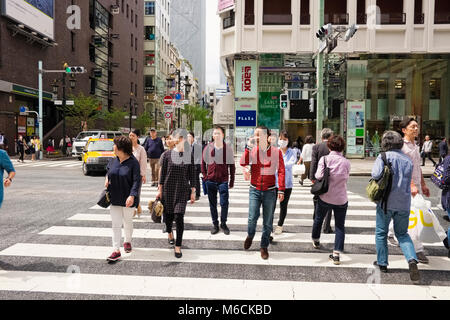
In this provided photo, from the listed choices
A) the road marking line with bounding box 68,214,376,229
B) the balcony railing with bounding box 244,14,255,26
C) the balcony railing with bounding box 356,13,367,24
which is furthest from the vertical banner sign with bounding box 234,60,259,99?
the road marking line with bounding box 68,214,376,229

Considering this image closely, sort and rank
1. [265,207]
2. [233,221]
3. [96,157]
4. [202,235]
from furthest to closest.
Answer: [96,157]
[233,221]
[202,235]
[265,207]

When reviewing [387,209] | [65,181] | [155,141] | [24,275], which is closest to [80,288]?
[24,275]

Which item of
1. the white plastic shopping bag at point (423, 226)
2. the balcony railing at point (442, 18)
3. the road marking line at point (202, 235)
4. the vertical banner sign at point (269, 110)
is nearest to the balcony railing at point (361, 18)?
the balcony railing at point (442, 18)

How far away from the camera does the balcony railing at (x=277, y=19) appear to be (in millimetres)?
25047

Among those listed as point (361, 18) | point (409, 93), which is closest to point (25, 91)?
point (361, 18)

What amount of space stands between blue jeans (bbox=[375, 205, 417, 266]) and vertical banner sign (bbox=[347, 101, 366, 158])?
21846 mm

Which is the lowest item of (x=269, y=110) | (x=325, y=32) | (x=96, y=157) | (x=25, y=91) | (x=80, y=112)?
(x=96, y=157)

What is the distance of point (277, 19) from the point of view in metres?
25.1

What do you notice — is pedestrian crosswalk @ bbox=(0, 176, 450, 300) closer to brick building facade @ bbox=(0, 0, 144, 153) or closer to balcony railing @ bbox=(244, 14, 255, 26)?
balcony railing @ bbox=(244, 14, 255, 26)

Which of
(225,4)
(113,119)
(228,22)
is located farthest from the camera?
(113,119)

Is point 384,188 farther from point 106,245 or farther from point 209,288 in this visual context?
point 106,245

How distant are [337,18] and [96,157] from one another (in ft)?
60.6

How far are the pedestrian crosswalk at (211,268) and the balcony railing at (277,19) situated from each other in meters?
20.5

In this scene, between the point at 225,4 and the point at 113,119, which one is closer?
the point at 225,4
